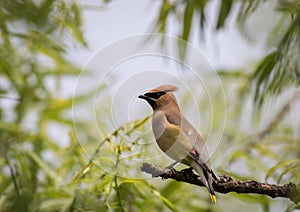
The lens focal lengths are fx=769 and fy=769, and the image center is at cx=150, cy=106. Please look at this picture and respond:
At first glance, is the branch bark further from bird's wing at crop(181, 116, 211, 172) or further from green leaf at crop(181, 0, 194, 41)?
green leaf at crop(181, 0, 194, 41)

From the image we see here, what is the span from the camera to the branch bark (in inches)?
68.2

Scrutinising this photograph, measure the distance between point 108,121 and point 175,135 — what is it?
0.34m

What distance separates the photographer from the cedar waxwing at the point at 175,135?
6.15 feet

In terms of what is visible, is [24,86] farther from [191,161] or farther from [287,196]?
[287,196]

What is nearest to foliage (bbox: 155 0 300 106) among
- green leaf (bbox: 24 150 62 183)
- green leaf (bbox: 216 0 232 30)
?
green leaf (bbox: 216 0 232 30)

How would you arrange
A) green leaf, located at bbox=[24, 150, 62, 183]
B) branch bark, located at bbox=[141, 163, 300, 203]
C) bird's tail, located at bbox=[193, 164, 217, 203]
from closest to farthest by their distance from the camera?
1. branch bark, located at bbox=[141, 163, 300, 203]
2. bird's tail, located at bbox=[193, 164, 217, 203]
3. green leaf, located at bbox=[24, 150, 62, 183]

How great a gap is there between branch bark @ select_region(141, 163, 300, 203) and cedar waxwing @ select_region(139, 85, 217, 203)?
0.09ft

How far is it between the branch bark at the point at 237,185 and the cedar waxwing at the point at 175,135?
1.1 inches

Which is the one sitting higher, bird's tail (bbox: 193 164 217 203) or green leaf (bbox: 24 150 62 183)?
bird's tail (bbox: 193 164 217 203)

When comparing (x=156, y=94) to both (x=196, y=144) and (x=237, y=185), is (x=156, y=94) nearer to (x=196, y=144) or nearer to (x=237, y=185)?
(x=196, y=144)

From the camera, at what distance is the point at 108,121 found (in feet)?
7.15

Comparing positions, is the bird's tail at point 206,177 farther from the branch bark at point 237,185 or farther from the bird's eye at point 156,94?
the bird's eye at point 156,94

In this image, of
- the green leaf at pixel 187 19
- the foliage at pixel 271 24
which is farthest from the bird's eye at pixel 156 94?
the green leaf at pixel 187 19

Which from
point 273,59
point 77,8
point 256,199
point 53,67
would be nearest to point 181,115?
point 273,59
